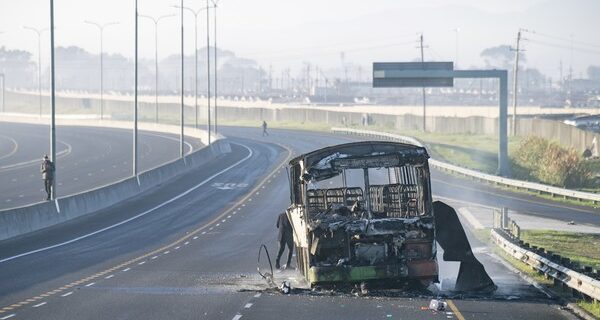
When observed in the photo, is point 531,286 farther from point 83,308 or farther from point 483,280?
point 83,308

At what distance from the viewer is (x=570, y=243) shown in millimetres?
37438

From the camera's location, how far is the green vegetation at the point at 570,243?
3350 centimetres

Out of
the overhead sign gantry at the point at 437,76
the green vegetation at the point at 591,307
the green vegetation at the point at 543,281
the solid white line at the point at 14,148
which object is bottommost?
the solid white line at the point at 14,148

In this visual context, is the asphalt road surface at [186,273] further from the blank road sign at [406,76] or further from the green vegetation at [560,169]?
the blank road sign at [406,76]

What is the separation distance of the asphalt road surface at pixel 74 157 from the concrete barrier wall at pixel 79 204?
2972mm

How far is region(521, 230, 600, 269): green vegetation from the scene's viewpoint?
110 ft

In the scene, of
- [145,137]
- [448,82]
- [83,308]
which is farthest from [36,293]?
[145,137]

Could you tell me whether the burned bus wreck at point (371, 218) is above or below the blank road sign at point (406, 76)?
below

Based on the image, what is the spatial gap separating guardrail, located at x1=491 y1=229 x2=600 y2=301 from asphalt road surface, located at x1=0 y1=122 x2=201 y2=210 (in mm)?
25866

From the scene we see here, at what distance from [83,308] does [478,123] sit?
9819 centimetres

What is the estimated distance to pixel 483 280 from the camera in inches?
943

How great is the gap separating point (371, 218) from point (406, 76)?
43441 millimetres

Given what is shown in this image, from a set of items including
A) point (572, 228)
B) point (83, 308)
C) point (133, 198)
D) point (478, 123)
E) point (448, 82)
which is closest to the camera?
point (83, 308)

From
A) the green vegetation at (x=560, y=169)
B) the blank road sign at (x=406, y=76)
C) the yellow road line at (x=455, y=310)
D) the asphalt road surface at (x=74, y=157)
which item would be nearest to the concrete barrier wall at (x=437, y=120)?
the green vegetation at (x=560, y=169)
